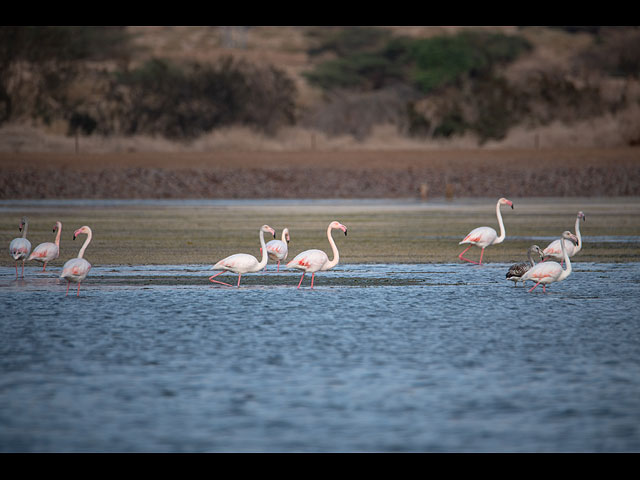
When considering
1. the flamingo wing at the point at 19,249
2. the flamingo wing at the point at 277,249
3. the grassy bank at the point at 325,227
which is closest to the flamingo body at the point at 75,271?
the flamingo wing at the point at 19,249

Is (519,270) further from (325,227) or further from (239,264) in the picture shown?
(325,227)

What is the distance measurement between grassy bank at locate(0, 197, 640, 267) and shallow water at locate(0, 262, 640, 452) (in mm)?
4884

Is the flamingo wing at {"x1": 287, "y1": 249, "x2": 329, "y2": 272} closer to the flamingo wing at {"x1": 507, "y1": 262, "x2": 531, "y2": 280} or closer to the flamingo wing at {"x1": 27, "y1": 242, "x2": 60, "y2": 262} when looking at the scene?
the flamingo wing at {"x1": 507, "y1": 262, "x2": 531, "y2": 280}

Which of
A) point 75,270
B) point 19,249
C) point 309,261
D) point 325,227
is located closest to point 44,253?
point 19,249

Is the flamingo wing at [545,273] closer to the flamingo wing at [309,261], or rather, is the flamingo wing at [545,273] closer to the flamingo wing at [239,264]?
the flamingo wing at [309,261]

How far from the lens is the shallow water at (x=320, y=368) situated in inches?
285

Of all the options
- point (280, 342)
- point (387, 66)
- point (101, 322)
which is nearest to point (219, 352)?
point (280, 342)

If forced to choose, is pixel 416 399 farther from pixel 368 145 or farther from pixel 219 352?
pixel 368 145

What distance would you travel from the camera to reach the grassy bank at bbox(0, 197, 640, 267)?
793 inches

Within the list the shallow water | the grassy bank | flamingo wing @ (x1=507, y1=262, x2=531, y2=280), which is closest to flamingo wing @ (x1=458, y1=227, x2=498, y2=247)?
the grassy bank

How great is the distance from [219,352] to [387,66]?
278 ft

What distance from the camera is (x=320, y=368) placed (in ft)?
30.6

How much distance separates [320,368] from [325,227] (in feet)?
60.0

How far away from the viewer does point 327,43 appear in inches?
4237
